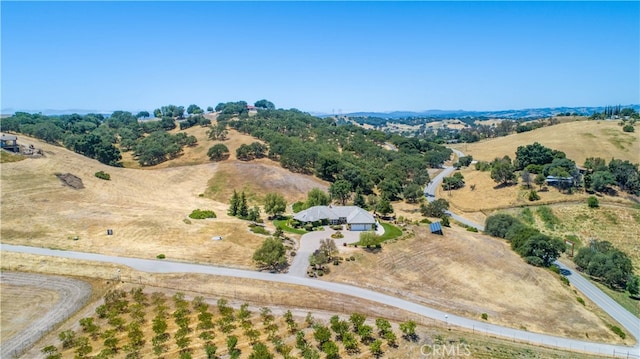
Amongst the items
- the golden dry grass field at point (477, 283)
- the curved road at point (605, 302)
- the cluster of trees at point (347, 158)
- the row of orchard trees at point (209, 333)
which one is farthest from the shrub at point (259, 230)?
the curved road at point (605, 302)

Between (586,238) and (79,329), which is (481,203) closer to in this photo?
(586,238)

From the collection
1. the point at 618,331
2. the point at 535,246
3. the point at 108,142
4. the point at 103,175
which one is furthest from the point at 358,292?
the point at 108,142

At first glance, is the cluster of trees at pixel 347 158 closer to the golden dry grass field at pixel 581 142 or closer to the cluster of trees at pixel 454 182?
the cluster of trees at pixel 454 182

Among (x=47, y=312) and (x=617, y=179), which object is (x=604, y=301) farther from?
(x=47, y=312)

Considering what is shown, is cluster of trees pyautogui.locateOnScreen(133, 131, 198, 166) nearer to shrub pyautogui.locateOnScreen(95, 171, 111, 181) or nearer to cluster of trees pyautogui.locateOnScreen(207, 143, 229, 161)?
cluster of trees pyautogui.locateOnScreen(207, 143, 229, 161)

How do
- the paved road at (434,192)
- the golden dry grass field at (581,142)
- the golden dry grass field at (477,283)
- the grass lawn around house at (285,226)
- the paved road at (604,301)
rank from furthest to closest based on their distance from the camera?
1. the golden dry grass field at (581,142)
2. the paved road at (434,192)
3. the grass lawn around house at (285,226)
4. the paved road at (604,301)
5. the golden dry grass field at (477,283)

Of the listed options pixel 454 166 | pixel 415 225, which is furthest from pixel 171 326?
pixel 454 166
